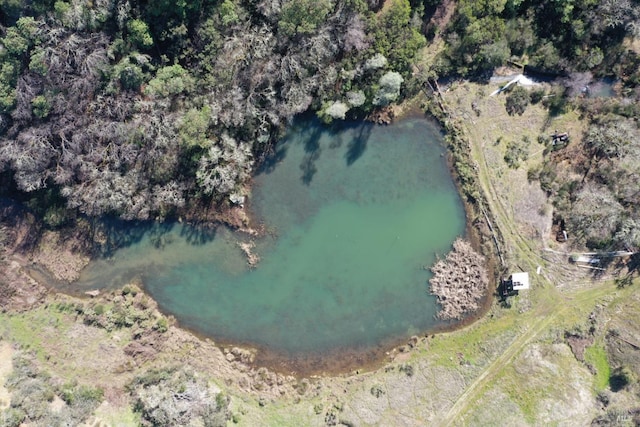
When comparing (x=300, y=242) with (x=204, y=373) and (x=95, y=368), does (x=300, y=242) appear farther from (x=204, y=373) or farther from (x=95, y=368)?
(x=95, y=368)

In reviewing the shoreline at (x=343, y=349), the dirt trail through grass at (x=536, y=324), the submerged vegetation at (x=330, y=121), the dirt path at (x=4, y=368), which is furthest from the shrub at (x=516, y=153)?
the dirt path at (x=4, y=368)

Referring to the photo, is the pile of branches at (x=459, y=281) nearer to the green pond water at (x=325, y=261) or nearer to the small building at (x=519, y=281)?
the green pond water at (x=325, y=261)

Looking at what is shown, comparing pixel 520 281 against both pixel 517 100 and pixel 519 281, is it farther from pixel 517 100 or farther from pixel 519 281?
pixel 517 100

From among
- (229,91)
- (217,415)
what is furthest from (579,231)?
(217,415)

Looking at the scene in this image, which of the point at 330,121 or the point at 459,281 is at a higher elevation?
the point at 330,121

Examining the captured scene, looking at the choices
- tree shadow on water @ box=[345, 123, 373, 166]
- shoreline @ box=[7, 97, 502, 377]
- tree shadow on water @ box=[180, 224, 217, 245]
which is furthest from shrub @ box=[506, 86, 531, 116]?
tree shadow on water @ box=[180, 224, 217, 245]

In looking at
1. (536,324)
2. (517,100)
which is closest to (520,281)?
(536,324)

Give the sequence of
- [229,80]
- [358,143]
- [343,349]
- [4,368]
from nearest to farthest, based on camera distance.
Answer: [229,80]
[4,368]
[358,143]
[343,349]
